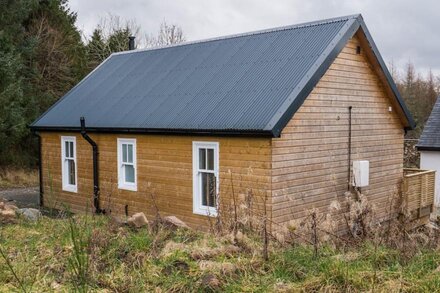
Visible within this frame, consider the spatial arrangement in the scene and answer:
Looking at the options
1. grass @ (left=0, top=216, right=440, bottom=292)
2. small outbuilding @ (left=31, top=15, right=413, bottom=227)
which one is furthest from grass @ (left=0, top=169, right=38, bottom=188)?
grass @ (left=0, top=216, right=440, bottom=292)

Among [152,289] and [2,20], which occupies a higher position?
[2,20]

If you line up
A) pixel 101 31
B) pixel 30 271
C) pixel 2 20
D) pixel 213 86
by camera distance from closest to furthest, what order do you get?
pixel 30 271
pixel 213 86
pixel 2 20
pixel 101 31

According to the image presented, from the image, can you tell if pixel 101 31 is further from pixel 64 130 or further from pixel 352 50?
pixel 352 50

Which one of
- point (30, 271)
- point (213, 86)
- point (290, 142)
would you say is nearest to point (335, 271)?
point (30, 271)

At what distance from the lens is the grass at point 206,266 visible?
4.35 m

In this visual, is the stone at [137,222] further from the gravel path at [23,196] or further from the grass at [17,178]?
the grass at [17,178]

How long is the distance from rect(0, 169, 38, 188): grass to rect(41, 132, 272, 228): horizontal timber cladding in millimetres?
7085

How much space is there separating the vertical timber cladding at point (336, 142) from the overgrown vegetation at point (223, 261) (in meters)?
3.35

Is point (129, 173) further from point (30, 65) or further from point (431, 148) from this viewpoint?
point (431, 148)

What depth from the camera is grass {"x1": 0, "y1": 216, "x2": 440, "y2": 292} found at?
14.3 ft

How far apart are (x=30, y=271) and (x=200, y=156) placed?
19.5ft

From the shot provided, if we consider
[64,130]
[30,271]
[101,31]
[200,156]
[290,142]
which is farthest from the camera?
[101,31]

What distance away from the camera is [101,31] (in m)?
39.3

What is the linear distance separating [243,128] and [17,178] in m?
15.6
